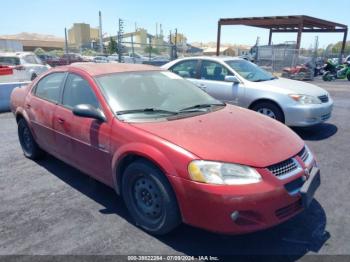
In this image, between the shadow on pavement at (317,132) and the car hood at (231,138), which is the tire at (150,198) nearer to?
the car hood at (231,138)

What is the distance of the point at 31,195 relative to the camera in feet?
12.4

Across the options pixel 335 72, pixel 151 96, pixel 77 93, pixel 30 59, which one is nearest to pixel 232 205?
pixel 151 96

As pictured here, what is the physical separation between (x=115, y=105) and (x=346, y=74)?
17.7 metres

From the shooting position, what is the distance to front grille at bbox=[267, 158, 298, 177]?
8.48ft

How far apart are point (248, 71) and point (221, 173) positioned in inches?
192

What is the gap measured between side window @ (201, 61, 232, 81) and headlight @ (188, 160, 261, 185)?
179 inches

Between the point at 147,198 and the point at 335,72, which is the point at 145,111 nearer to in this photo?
the point at 147,198

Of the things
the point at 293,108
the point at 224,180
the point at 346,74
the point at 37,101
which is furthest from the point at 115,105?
the point at 346,74

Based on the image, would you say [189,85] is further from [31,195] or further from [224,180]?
[31,195]

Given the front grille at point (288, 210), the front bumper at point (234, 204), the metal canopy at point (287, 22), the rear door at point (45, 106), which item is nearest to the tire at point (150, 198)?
the front bumper at point (234, 204)

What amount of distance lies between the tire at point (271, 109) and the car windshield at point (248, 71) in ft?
2.03

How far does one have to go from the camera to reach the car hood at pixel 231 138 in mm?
2590

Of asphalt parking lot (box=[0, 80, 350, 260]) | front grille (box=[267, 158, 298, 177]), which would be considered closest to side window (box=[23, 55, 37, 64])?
asphalt parking lot (box=[0, 80, 350, 260])

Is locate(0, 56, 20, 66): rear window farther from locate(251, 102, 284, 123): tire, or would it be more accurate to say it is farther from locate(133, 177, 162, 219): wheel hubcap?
locate(133, 177, 162, 219): wheel hubcap
